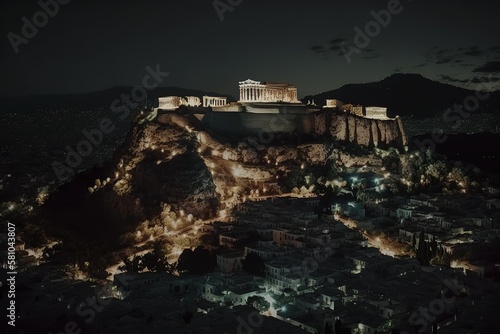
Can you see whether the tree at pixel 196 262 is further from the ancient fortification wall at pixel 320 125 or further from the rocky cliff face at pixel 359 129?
the rocky cliff face at pixel 359 129

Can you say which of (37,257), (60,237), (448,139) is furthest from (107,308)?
(448,139)

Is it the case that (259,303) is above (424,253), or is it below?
below

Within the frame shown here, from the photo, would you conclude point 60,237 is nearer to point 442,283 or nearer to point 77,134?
point 442,283

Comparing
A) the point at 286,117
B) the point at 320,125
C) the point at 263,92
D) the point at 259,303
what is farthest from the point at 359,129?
the point at 259,303

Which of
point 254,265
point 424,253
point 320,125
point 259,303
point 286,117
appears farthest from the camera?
point 320,125

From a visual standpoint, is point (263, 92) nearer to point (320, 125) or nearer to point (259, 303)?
point (320, 125)

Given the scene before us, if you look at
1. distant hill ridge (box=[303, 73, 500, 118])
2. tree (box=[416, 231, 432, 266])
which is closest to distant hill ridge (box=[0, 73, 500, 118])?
distant hill ridge (box=[303, 73, 500, 118])
